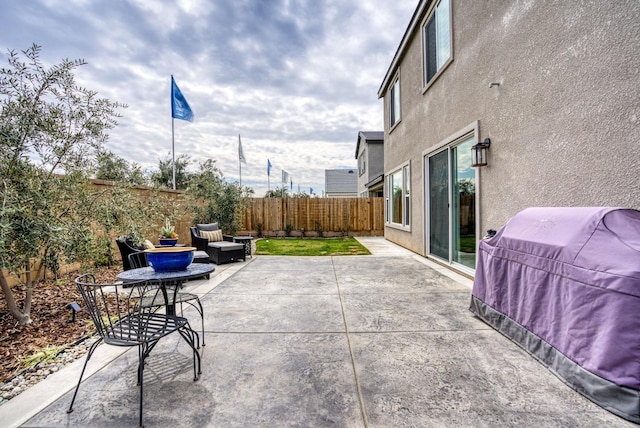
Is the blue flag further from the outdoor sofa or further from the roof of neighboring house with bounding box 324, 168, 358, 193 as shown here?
the roof of neighboring house with bounding box 324, 168, 358, 193

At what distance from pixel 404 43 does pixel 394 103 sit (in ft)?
7.68

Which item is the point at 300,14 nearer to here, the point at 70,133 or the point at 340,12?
the point at 340,12

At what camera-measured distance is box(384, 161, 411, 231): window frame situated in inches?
357

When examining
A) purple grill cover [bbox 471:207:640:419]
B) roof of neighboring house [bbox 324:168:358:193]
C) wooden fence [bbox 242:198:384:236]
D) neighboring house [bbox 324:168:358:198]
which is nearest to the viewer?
purple grill cover [bbox 471:207:640:419]

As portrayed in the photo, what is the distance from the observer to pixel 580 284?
83.9 inches

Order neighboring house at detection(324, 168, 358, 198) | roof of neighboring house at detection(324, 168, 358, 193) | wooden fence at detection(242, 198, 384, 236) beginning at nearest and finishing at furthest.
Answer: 1. wooden fence at detection(242, 198, 384, 236)
2. neighboring house at detection(324, 168, 358, 198)
3. roof of neighboring house at detection(324, 168, 358, 193)

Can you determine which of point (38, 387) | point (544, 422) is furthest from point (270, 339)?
point (544, 422)

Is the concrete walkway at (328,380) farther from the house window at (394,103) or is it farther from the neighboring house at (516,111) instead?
the house window at (394,103)

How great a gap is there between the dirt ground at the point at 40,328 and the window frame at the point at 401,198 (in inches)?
312

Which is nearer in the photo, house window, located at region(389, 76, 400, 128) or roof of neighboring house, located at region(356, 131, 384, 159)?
house window, located at region(389, 76, 400, 128)

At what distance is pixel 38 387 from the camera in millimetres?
2242

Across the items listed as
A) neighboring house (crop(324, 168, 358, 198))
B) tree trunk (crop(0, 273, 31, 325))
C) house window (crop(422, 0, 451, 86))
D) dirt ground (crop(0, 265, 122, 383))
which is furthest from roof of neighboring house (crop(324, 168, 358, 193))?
tree trunk (crop(0, 273, 31, 325))

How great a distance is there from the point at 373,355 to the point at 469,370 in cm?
Answer: 79

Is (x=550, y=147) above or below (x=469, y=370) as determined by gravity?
above
